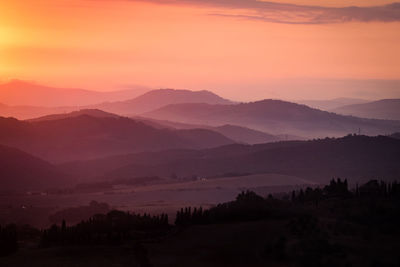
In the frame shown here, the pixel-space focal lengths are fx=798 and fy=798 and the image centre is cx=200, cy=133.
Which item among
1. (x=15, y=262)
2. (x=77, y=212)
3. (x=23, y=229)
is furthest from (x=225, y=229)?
(x=77, y=212)

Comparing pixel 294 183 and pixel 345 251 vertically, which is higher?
pixel 294 183

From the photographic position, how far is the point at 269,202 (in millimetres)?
96875

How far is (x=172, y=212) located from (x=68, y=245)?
5194 centimetres

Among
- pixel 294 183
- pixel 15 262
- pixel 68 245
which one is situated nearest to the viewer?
pixel 15 262

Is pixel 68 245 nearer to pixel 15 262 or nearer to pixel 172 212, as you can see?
pixel 15 262

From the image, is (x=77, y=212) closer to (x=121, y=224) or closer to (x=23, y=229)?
(x=23, y=229)

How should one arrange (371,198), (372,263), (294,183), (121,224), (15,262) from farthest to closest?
(294,183) < (371,198) < (121,224) < (15,262) < (372,263)

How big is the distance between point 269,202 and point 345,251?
27.5 m

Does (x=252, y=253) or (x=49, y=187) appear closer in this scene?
(x=252, y=253)

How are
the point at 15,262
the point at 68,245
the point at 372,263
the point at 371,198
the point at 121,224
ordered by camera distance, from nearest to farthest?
the point at 372,263, the point at 15,262, the point at 68,245, the point at 121,224, the point at 371,198

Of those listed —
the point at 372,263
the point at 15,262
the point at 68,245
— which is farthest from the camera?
the point at 68,245

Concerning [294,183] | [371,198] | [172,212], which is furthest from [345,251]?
[294,183]

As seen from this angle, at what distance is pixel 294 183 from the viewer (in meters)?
192

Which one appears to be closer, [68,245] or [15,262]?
[15,262]
